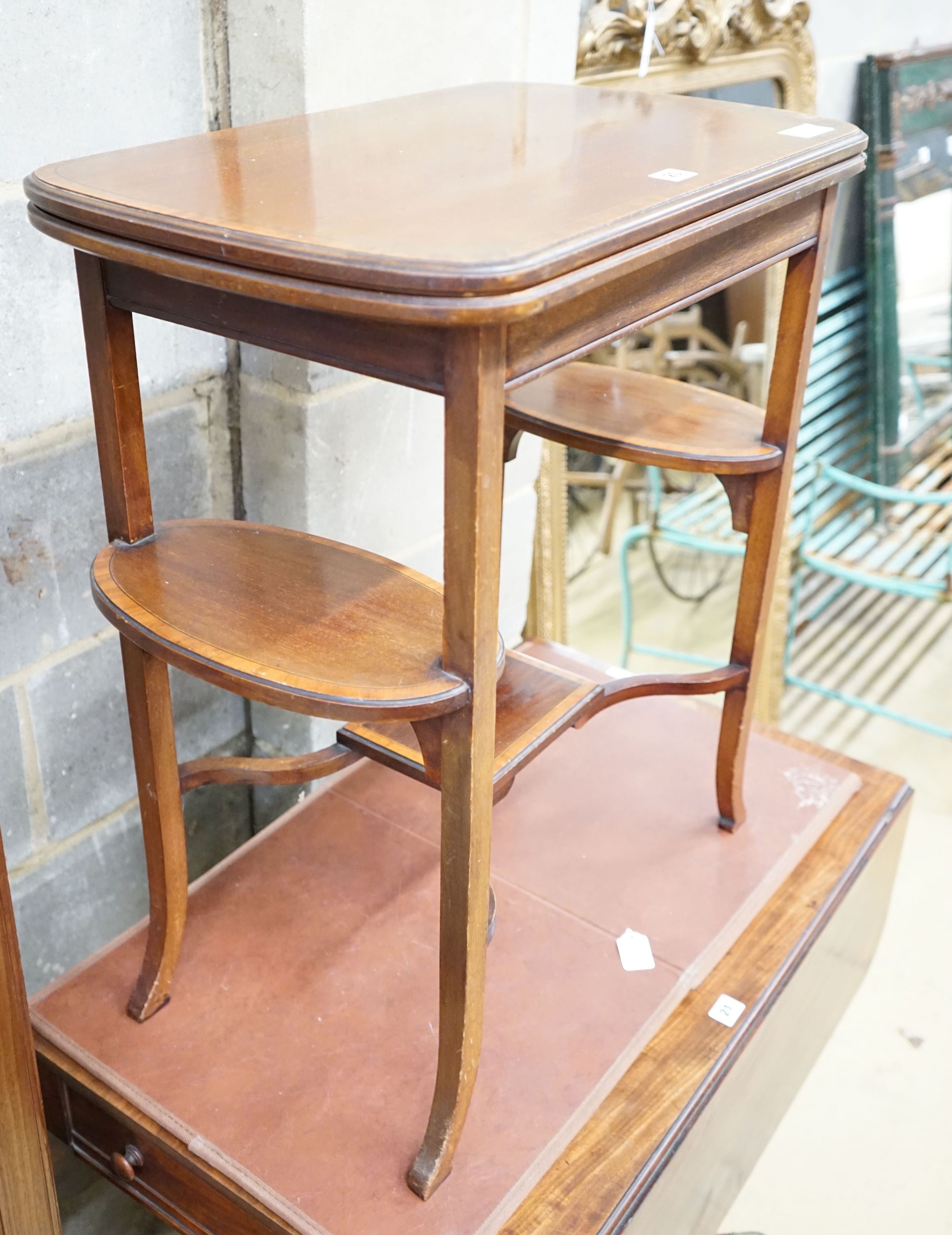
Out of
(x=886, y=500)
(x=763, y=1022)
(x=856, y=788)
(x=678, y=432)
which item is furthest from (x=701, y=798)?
(x=886, y=500)

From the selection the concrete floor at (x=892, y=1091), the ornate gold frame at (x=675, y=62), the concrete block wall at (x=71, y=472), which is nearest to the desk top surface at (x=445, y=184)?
the concrete block wall at (x=71, y=472)

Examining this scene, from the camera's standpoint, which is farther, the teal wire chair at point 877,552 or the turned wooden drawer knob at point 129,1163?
the teal wire chair at point 877,552

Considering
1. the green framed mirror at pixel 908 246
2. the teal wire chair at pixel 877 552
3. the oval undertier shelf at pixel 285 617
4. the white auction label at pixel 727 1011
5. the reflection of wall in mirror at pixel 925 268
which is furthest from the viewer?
the reflection of wall in mirror at pixel 925 268

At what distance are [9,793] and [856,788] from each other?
1.17 meters

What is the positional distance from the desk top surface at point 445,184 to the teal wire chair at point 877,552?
1452mm

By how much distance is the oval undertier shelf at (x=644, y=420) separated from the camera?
52.4 inches

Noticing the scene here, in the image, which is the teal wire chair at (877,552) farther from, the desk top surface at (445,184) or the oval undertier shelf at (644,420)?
the desk top surface at (445,184)

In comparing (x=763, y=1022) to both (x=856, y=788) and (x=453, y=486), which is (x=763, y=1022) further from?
(x=453, y=486)

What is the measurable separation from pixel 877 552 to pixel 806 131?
5.39 ft

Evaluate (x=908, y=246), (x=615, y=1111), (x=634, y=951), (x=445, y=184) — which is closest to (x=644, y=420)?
(x=445, y=184)

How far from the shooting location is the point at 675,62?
2141 millimetres

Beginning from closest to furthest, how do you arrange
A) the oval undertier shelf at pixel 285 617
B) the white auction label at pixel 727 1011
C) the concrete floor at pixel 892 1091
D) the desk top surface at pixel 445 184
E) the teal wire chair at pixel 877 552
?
1. the desk top surface at pixel 445 184
2. the oval undertier shelf at pixel 285 617
3. the white auction label at pixel 727 1011
4. the concrete floor at pixel 892 1091
5. the teal wire chair at pixel 877 552

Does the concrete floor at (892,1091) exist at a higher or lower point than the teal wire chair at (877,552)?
lower

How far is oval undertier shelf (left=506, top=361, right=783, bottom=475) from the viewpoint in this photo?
1331mm
